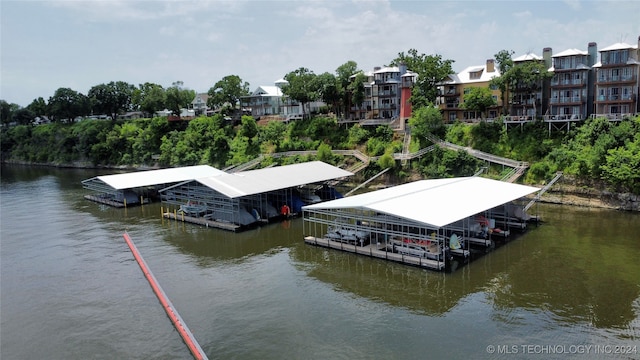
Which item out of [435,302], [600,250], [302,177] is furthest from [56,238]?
[600,250]

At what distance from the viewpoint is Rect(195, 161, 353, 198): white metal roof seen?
43281 mm

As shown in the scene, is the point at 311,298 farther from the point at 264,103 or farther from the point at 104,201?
the point at 264,103

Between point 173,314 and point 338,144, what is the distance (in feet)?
168

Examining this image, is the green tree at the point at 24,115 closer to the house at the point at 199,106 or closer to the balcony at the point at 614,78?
the house at the point at 199,106

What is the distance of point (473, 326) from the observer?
23.4m

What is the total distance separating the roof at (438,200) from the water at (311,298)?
358cm

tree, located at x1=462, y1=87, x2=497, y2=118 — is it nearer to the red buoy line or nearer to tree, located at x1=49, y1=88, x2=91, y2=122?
the red buoy line

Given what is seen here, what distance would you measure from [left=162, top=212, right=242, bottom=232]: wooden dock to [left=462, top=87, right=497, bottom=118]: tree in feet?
124

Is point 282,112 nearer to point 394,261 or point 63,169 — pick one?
point 63,169

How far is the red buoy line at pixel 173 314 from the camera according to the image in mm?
21525

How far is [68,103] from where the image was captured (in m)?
122

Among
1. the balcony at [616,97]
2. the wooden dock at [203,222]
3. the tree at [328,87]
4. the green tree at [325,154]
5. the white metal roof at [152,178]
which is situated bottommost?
the wooden dock at [203,222]

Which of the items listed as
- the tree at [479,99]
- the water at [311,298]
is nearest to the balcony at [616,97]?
the tree at [479,99]

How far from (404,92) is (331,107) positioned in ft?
67.2
